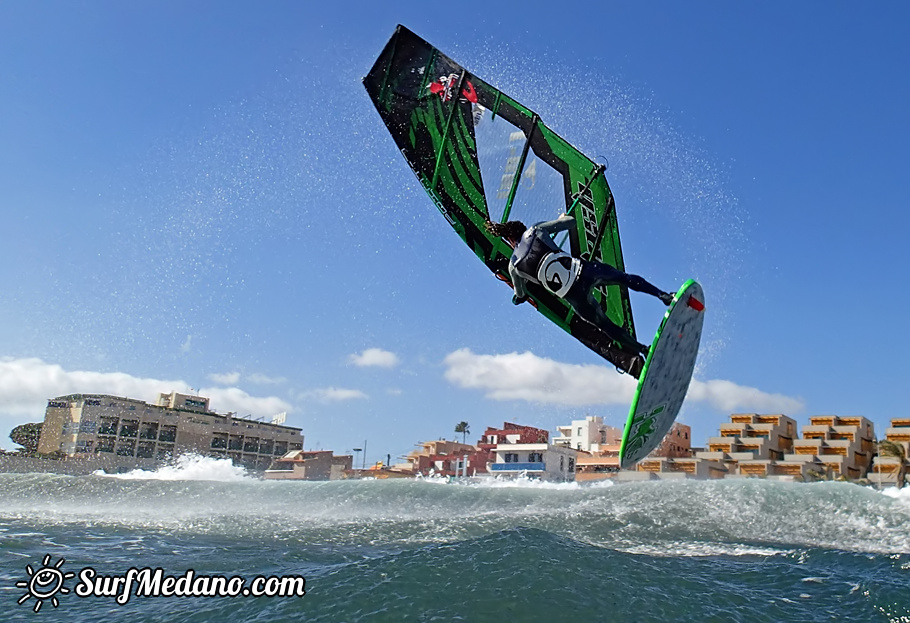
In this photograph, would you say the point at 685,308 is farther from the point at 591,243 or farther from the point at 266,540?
the point at 266,540

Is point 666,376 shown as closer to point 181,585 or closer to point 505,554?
point 505,554

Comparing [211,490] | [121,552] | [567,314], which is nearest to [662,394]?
[567,314]

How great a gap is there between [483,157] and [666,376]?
127 inches

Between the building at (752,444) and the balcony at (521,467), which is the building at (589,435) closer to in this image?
the building at (752,444)

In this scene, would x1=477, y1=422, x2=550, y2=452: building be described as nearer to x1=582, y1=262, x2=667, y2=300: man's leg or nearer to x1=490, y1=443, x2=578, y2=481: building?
x1=490, y1=443, x2=578, y2=481: building

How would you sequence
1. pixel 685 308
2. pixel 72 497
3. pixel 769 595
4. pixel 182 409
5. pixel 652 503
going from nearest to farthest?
pixel 769 595 < pixel 685 308 < pixel 652 503 < pixel 72 497 < pixel 182 409

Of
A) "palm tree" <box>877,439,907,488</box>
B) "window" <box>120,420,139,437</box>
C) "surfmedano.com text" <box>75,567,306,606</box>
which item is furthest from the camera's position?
"window" <box>120,420,139,437</box>

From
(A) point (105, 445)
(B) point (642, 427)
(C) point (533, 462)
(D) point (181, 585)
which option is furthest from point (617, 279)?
(A) point (105, 445)

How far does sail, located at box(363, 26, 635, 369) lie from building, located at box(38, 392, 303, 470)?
55.6 m

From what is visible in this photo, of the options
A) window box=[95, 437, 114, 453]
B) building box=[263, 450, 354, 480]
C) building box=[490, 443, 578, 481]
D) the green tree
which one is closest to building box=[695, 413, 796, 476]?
building box=[490, 443, 578, 481]

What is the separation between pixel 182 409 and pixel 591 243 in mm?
61024

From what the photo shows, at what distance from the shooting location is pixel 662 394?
226 inches

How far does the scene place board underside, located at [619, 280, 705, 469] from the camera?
17.6ft

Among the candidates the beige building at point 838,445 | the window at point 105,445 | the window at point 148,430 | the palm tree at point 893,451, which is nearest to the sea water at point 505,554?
the beige building at point 838,445
